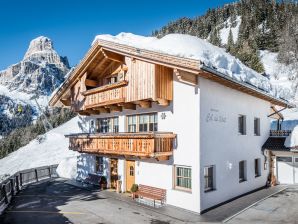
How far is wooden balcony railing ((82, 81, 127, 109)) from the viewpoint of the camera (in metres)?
17.3

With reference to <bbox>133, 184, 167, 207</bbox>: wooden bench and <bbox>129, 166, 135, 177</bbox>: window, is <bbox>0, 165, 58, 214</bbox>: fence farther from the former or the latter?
<bbox>133, 184, 167, 207</bbox>: wooden bench

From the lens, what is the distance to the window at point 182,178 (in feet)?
49.8

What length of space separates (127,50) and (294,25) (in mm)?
69537

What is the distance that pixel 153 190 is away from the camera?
54.8 ft

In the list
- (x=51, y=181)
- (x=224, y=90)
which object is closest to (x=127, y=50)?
(x=224, y=90)

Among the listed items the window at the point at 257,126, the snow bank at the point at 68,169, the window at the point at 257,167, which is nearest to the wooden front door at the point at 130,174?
the snow bank at the point at 68,169

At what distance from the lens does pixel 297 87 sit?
5362 centimetres

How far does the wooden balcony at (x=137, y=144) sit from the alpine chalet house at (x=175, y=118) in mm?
52

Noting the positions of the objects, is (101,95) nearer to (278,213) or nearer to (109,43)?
(109,43)

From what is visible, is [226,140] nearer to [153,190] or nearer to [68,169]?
[153,190]

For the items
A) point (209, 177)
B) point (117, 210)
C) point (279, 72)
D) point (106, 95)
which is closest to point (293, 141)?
point (209, 177)

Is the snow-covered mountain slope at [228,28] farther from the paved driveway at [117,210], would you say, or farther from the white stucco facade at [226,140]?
the paved driveway at [117,210]

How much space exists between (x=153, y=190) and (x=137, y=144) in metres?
3.20

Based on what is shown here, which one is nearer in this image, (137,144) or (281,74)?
(137,144)
